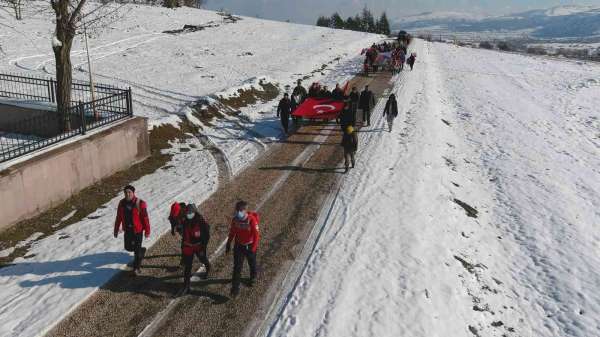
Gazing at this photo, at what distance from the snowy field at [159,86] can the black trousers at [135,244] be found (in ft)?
1.91

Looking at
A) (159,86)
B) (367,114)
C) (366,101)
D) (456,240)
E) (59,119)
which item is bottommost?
(456,240)

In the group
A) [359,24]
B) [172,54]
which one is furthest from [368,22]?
[172,54]

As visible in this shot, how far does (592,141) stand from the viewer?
86.4 ft

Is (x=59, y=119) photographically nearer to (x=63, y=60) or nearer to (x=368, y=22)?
(x=63, y=60)

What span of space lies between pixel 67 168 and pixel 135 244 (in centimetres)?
528

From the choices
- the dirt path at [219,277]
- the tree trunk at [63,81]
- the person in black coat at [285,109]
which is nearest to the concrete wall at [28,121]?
the tree trunk at [63,81]

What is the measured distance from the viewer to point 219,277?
9.24 m

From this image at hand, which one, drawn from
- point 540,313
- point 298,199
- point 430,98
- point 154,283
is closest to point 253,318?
point 154,283

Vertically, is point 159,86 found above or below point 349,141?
above

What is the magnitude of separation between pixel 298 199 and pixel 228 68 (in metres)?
24.6

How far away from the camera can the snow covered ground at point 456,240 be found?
28.9 ft

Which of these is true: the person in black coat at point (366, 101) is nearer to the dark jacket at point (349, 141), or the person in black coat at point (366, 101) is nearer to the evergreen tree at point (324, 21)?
the dark jacket at point (349, 141)

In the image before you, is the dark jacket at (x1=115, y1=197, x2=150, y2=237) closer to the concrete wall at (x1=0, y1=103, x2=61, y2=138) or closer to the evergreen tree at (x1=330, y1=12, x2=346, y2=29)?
the concrete wall at (x1=0, y1=103, x2=61, y2=138)

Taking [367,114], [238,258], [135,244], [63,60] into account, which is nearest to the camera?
[238,258]
